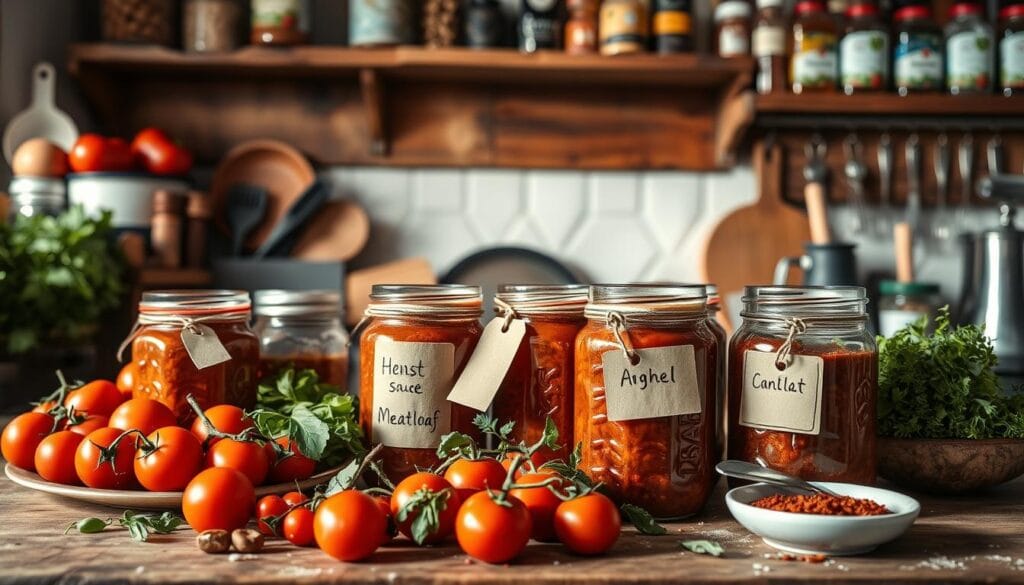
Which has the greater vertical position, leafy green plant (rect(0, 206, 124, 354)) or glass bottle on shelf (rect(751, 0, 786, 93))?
Result: glass bottle on shelf (rect(751, 0, 786, 93))

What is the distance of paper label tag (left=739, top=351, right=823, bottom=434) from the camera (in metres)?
0.78

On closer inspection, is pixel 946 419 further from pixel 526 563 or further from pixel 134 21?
pixel 134 21

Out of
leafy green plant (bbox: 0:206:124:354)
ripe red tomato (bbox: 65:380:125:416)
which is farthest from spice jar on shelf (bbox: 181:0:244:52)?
ripe red tomato (bbox: 65:380:125:416)

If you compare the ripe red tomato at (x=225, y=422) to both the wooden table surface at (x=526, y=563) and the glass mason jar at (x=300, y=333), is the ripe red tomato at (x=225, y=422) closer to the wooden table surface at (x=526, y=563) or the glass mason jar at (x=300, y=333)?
the wooden table surface at (x=526, y=563)

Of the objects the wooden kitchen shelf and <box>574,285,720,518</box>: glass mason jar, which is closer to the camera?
<box>574,285,720,518</box>: glass mason jar

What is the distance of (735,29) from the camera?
2.01 m

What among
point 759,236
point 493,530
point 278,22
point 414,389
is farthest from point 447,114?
point 493,530

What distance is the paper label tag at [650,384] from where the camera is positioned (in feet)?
2.46

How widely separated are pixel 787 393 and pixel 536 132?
4.75 feet

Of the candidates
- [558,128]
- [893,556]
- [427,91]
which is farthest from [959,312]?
[893,556]

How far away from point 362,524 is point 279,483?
195 millimetres

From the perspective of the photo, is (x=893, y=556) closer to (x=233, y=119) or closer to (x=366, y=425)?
(x=366, y=425)

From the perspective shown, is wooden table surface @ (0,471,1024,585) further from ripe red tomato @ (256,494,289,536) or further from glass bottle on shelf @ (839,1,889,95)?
glass bottle on shelf @ (839,1,889,95)

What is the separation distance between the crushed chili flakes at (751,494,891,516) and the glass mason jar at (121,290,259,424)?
0.53 metres
